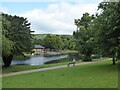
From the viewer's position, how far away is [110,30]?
9.60 m

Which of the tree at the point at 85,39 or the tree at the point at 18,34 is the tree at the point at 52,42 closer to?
the tree at the point at 85,39

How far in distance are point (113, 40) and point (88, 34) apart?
14.6m

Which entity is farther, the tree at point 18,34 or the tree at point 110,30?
the tree at point 18,34

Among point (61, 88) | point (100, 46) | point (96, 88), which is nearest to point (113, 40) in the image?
point (100, 46)

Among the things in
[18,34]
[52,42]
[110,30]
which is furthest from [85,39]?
[52,42]

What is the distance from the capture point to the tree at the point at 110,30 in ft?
30.2

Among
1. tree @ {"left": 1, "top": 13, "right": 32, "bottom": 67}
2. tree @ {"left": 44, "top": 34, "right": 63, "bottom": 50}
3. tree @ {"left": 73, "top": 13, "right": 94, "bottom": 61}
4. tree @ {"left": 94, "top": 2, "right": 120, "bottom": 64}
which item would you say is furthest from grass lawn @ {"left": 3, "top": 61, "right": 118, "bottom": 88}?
tree @ {"left": 44, "top": 34, "right": 63, "bottom": 50}

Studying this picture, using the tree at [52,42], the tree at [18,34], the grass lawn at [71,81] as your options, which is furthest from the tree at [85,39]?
the tree at [52,42]

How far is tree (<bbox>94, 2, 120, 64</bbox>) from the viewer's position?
9.21 metres

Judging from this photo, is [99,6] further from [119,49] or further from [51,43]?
[51,43]

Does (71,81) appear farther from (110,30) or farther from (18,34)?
(18,34)

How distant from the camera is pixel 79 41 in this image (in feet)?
82.4

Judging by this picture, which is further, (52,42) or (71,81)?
(52,42)

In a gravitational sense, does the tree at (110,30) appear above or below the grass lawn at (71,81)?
above
